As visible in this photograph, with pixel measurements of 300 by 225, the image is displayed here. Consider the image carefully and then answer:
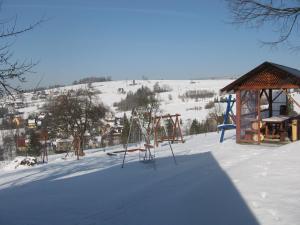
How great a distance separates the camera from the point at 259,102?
1309cm

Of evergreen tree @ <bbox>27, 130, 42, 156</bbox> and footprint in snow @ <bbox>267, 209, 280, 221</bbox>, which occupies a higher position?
footprint in snow @ <bbox>267, 209, 280, 221</bbox>

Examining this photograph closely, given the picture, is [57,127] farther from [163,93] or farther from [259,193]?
[163,93]

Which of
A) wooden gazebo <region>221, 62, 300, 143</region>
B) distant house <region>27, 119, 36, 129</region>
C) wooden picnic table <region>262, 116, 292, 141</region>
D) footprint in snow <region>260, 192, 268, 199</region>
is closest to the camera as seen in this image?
footprint in snow <region>260, 192, 268, 199</region>

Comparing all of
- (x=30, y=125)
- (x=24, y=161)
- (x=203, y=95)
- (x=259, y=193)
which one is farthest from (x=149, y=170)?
(x=203, y=95)

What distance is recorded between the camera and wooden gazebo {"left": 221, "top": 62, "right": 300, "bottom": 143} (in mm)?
12141

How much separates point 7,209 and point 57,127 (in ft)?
74.9

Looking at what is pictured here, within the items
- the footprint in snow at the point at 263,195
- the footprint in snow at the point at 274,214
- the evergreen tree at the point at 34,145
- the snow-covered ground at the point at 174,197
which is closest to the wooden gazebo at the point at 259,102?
the snow-covered ground at the point at 174,197

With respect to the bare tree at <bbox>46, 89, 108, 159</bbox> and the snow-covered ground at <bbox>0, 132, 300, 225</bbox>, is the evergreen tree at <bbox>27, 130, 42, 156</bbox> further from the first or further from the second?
the snow-covered ground at <bbox>0, 132, 300, 225</bbox>

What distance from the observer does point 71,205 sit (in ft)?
20.6

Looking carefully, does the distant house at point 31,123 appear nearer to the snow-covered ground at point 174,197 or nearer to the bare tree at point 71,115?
the bare tree at point 71,115

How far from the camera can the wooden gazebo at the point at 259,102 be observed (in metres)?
12.1

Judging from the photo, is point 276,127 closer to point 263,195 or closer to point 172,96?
point 263,195

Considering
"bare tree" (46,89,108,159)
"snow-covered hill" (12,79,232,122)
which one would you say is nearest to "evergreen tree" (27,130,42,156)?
"bare tree" (46,89,108,159)

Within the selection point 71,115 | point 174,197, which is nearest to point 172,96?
point 71,115
